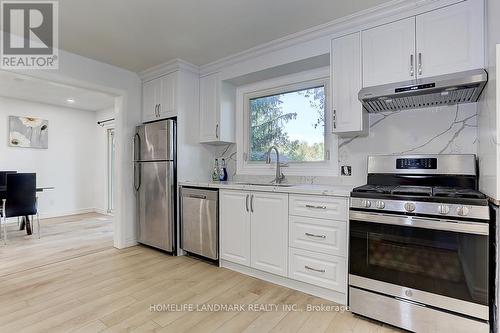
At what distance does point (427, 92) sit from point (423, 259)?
1160 mm

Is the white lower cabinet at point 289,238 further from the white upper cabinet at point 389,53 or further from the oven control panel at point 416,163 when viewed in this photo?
the white upper cabinet at point 389,53

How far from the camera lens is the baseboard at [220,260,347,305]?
2.21m

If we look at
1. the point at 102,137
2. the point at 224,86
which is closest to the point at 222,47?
the point at 224,86

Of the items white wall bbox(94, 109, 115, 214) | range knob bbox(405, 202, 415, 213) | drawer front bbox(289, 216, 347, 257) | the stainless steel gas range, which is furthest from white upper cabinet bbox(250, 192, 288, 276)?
white wall bbox(94, 109, 115, 214)

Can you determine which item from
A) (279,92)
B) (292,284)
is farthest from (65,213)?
(292,284)

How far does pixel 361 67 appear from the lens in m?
2.34

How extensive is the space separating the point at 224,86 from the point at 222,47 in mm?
534

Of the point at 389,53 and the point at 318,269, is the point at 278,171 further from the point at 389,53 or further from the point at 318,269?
the point at 389,53

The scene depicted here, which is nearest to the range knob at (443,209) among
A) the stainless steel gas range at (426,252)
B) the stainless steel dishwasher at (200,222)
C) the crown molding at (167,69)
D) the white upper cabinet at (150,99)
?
the stainless steel gas range at (426,252)

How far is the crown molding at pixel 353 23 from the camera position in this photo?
2.10m

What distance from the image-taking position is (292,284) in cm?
247

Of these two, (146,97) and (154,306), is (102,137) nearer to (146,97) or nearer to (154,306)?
(146,97)

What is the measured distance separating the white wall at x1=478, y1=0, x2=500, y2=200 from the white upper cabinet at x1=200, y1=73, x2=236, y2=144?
2485 mm

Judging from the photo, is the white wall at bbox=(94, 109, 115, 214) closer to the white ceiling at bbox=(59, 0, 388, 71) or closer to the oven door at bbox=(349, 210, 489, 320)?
the white ceiling at bbox=(59, 0, 388, 71)
